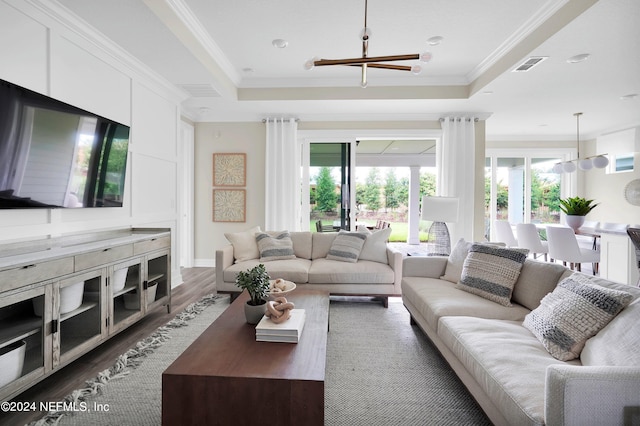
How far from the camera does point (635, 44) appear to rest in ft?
9.32

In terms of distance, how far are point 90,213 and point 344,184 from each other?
363 cm

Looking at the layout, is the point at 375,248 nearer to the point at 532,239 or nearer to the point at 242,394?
the point at 242,394

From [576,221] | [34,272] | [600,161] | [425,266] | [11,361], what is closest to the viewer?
[11,361]

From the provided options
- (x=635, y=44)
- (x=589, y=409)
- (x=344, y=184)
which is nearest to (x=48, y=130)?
(x=589, y=409)

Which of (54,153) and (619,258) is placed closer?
(54,153)

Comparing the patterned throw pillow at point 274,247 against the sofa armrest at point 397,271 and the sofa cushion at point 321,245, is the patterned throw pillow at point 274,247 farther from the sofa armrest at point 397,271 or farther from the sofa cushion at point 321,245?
the sofa armrest at point 397,271

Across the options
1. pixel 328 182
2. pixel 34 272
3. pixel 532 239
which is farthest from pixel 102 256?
pixel 532 239

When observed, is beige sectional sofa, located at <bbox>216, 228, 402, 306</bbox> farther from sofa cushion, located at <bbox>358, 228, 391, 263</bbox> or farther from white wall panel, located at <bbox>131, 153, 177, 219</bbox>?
white wall panel, located at <bbox>131, 153, 177, 219</bbox>

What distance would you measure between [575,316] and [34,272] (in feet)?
9.56

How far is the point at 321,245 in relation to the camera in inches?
157

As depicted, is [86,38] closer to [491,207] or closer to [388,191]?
[491,207]

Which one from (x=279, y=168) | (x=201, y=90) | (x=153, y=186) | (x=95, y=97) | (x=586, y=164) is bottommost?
(x=153, y=186)

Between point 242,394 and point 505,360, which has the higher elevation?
point 505,360

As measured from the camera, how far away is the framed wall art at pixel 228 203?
5.30m
